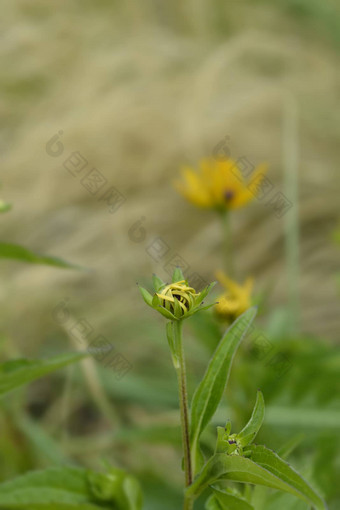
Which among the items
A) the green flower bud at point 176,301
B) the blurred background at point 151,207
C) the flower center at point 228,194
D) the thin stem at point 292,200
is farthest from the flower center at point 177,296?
the thin stem at point 292,200

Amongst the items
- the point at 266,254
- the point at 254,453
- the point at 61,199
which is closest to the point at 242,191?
the point at 254,453

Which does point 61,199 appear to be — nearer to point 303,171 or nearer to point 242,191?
point 303,171

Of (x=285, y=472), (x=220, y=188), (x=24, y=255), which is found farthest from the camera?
(x=220, y=188)

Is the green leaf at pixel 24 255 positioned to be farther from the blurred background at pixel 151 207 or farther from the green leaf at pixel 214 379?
the blurred background at pixel 151 207

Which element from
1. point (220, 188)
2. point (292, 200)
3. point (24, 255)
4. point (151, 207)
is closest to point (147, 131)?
point (151, 207)

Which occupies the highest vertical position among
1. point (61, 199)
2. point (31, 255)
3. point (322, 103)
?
point (61, 199)

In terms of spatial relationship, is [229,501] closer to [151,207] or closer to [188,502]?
[188,502]
